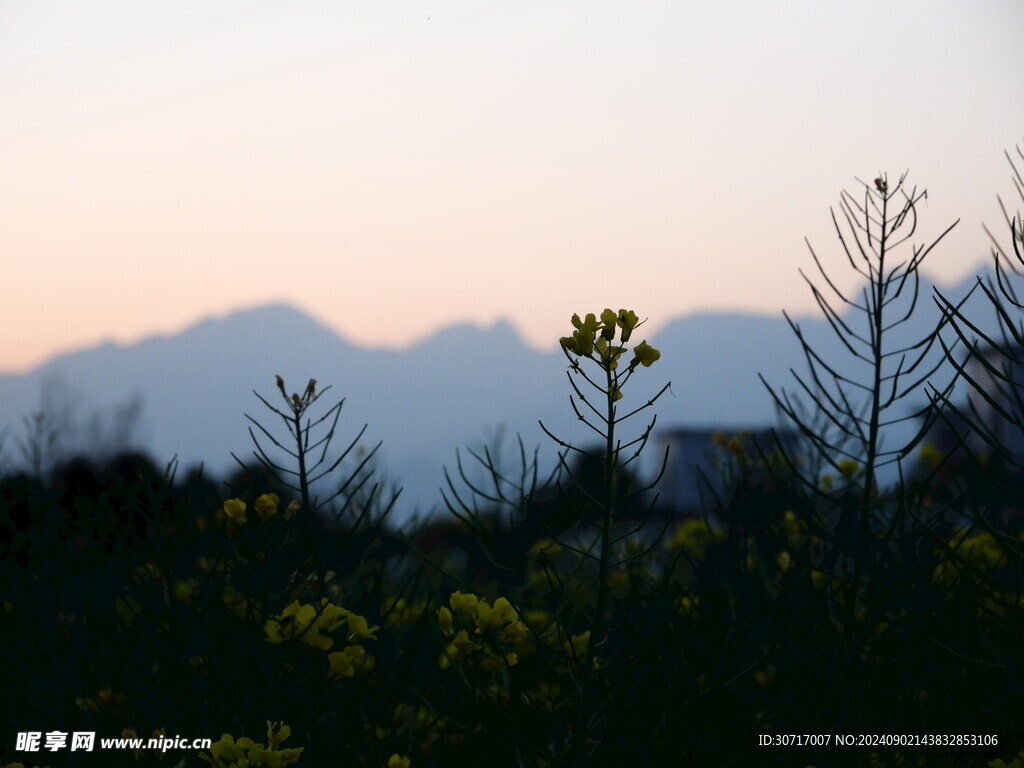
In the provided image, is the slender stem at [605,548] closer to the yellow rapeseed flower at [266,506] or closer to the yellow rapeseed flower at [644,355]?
the yellow rapeseed flower at [644,355]

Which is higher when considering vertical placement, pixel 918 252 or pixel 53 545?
pixel 918 252

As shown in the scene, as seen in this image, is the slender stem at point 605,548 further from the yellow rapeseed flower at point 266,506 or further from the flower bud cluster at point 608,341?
the yellow rapeseed flower at point 266,506

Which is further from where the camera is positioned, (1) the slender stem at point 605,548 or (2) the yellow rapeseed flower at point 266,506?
(2) the yellow rapeseed flower at point 266,506

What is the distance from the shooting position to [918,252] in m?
2.98

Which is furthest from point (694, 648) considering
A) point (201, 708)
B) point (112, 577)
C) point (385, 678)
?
point (112, 577)

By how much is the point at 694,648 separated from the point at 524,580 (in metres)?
1.23

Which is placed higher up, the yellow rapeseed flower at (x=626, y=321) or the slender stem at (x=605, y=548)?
the yellow rapeseed flower at (x=626, y=321)

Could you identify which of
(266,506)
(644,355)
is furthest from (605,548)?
(266,506)

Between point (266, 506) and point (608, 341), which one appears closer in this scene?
point (608, 341)

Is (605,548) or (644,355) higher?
(644,355)

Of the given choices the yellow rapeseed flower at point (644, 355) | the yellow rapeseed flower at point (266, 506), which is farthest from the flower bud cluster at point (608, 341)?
the yellow rapeseed flower at point (266, 506)

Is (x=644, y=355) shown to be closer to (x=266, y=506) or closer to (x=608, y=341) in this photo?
(x=608, y=341)

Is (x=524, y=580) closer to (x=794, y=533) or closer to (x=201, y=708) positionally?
(x=201, y=708)

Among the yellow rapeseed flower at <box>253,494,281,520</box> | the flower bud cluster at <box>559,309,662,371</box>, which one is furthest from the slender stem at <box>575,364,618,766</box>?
the yellow rapeseed flower at <box>253,494,281,520</box>
